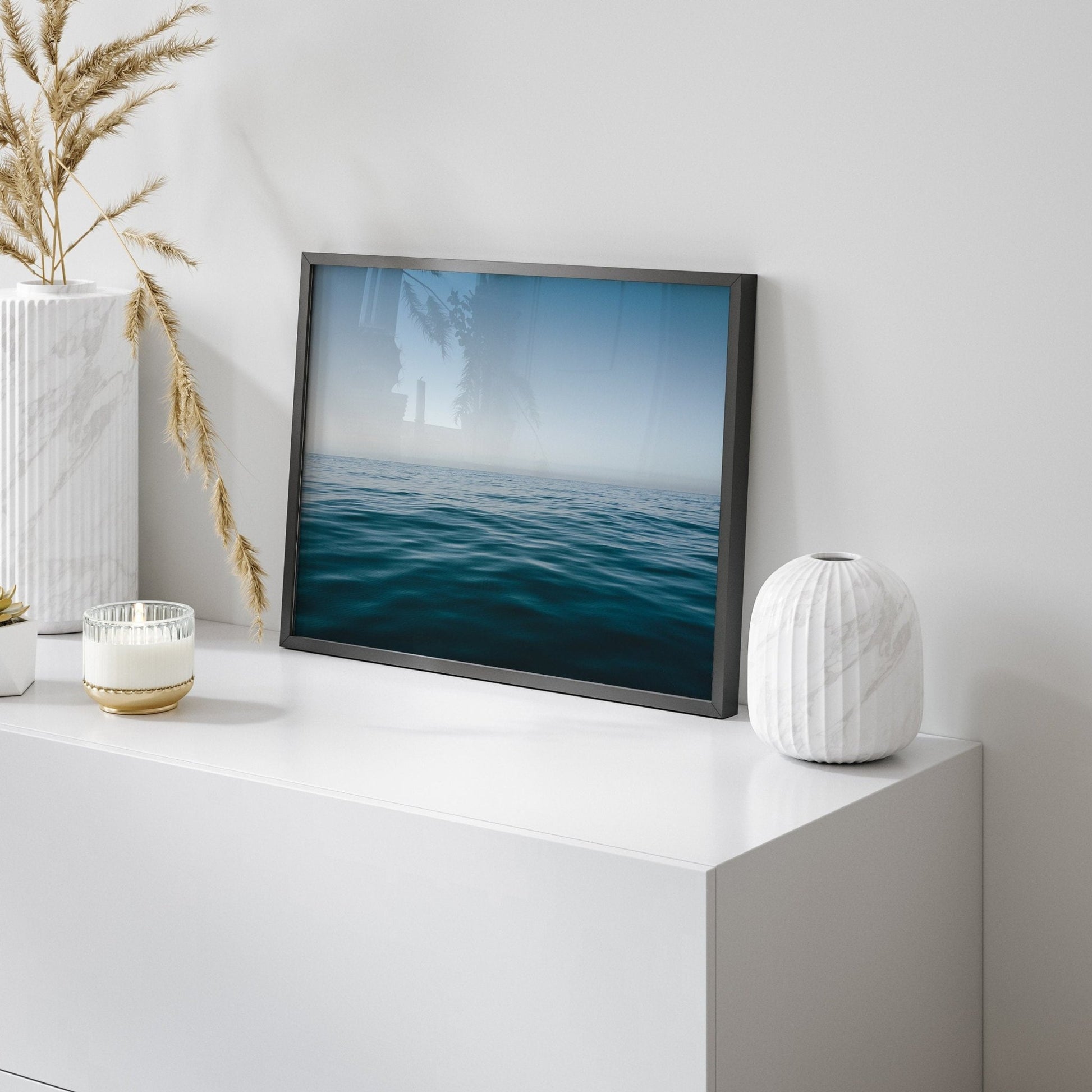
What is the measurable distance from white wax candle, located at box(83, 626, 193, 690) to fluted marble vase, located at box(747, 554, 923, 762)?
627 millimetres

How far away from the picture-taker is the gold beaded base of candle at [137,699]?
1457mm

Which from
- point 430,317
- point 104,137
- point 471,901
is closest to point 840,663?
point 471,901

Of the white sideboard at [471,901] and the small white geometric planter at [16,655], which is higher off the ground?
the small white geometric planter at [16,655]

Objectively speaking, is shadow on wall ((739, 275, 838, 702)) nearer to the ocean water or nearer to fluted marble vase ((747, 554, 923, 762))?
the ocean water

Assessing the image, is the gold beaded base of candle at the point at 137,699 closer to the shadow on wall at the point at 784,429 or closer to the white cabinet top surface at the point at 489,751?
the white cabinet top surface at the point at 489,751

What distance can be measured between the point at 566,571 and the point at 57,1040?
0.74m

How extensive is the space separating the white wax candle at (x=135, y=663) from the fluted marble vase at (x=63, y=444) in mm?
358

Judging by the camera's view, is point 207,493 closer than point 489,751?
No

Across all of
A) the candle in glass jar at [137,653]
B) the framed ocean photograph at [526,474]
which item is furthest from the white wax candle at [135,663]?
the framed ocean photograph at [526,474]

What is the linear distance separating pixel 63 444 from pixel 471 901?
95 centimetres

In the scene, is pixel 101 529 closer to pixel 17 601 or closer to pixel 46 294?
pixel 17 601

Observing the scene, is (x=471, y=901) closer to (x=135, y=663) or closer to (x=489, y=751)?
(x=489, y=751)

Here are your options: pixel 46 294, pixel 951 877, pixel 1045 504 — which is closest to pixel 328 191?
pixel 46 294

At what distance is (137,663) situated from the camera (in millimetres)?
1456
